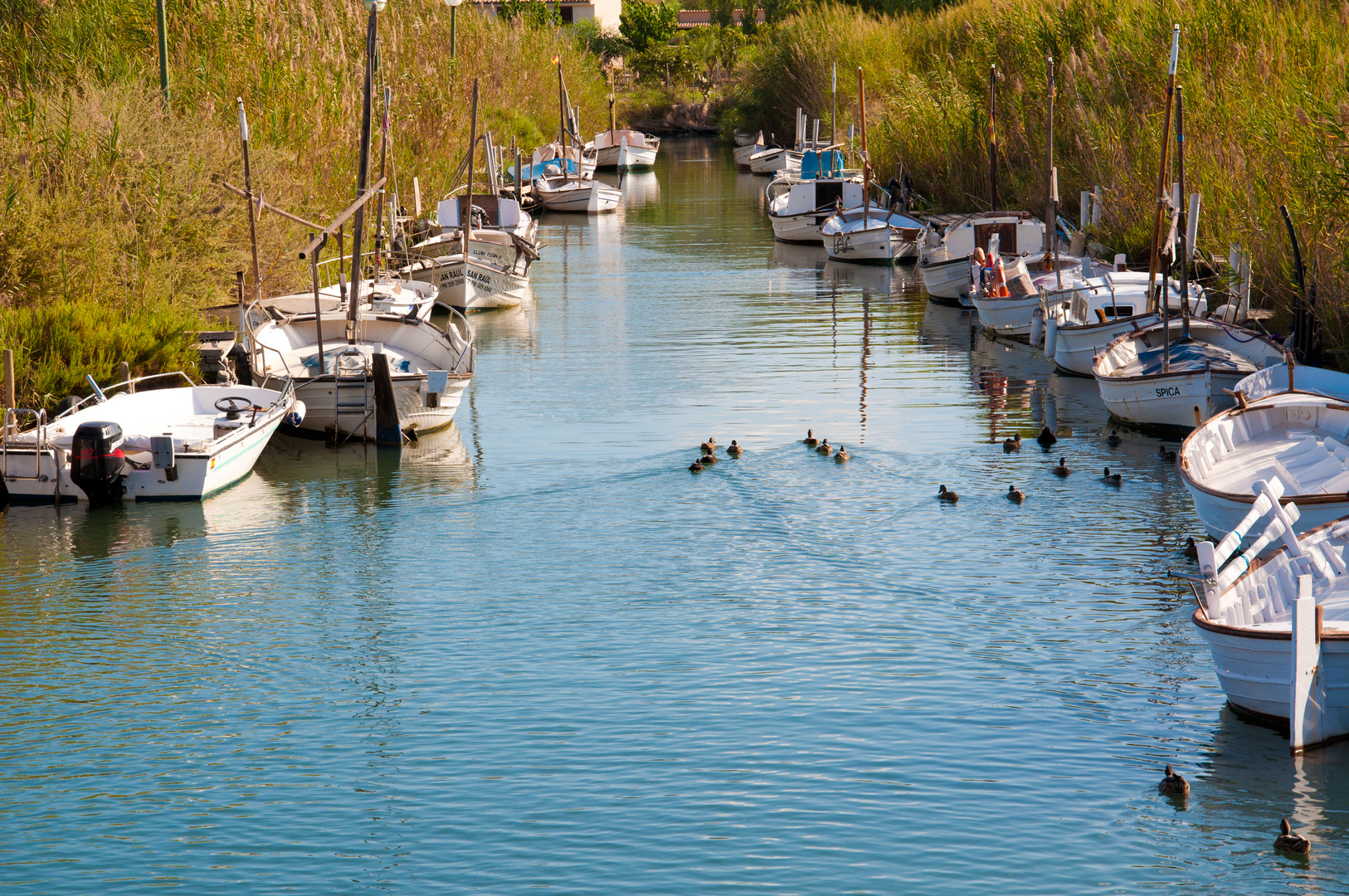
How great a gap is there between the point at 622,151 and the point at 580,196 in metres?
22.7

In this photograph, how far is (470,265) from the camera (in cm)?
4178

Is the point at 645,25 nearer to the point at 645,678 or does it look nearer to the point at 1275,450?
the point at 1275,450

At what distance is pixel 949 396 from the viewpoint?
3053 cm

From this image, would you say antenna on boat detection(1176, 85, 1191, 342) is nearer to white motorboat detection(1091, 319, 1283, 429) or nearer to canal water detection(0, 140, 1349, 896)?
white motorboat detection(1091, 319, 1283, 429)

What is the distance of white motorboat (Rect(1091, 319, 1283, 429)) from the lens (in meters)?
25.5

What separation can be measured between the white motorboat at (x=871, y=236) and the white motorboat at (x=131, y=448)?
3070 cm

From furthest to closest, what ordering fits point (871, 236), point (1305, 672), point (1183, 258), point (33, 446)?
point (871, 236) < point (1183, 258) < point (33, 446) < point (1305, 672)

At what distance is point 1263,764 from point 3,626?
14.7 meters

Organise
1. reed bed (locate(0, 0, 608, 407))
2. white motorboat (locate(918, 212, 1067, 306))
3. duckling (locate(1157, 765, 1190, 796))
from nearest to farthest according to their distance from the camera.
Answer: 1. duckling (locate(1157, 765, 1190, 796))
2. reed bed (locate(0, 0, 608, 407))
3. white motorboat (locate(918, 212, 1067, 306))

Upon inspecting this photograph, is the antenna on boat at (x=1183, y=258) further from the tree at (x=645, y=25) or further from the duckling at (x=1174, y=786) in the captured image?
the tree at (x=645, y=25)

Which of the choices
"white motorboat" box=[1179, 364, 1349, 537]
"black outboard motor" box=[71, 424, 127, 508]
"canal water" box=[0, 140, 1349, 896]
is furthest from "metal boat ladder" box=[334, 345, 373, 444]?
"white motorboat" box=[1179, 364, 1349, 537]

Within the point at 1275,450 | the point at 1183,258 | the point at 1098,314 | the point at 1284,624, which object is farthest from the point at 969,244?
the point at 1284,624

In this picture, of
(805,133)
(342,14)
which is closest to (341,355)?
(342,14)

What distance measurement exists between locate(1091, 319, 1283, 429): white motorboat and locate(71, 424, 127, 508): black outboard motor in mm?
17686
